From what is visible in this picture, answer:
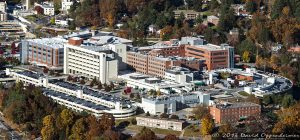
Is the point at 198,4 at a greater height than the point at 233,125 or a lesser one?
greater

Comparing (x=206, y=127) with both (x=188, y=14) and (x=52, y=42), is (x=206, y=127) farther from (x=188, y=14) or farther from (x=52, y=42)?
(x=188, y=14)

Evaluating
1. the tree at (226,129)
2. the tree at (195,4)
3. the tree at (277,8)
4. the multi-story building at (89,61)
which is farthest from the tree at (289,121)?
the tree at (195,4)

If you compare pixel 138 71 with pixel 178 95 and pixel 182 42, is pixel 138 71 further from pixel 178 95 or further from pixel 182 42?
pixel 178 95

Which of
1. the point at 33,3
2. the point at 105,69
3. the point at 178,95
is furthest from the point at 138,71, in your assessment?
the point at 33,3

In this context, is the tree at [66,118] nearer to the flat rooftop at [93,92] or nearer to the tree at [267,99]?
the flat rooftop at [93,92]

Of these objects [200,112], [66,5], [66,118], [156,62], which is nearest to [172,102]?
[200,112]

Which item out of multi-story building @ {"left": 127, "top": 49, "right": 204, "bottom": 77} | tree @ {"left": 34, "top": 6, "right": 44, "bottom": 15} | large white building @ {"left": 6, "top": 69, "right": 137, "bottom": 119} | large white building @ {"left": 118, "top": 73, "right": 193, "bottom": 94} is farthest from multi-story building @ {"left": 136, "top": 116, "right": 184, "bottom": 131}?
tree @ {"left": 34, "top": 6, "right": 44, "bottom": 15}
